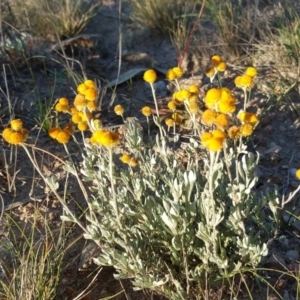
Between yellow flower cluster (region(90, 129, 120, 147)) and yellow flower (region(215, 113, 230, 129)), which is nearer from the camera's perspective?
yellow flower cluster (region(90, 129, 120, 147))

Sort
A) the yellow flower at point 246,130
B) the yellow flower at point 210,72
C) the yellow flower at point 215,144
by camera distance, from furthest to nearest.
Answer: the yellow flower at point 210,72, the yellow flower at point 246,130, the yellow flower at point 215,144

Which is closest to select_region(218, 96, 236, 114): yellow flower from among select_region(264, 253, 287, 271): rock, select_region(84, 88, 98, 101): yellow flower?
select_region(84, 88, 98, 101): yellow flower

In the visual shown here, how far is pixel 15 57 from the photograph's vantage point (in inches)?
179

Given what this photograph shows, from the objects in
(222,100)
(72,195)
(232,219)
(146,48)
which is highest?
(222,100)

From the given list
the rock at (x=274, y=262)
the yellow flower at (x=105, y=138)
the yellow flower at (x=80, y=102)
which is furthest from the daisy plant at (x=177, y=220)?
the yellow flower at (x=105, y=138)

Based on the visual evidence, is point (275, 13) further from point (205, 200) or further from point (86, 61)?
point (205, 200)

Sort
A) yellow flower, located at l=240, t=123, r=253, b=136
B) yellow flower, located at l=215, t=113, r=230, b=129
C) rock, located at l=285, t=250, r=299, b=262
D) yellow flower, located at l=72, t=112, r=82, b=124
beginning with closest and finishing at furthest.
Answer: yellow flower, located at l=215, t=113, r=230, b=129, yellow flower, located at l=240, t=123, r=253, b=136, yellow flower, located at l=72, t=112, r=82, b=124, rock, located at l=285, t=250, r=299, b=262

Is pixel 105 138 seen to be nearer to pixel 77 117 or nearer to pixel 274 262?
pixel 77 117

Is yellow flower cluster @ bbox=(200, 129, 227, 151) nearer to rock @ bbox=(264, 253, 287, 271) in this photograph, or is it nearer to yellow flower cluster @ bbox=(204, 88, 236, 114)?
yellow flower cluster @ bbox=(204, 88, 236, 114)

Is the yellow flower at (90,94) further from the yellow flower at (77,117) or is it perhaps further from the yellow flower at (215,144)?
the yellow flower at (215,144)

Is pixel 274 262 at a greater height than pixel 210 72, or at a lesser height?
lesser

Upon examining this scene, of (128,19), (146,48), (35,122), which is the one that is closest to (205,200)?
(35,122)

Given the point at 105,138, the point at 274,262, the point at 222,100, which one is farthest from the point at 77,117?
the point at 274,262

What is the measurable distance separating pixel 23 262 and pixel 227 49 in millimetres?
2714
